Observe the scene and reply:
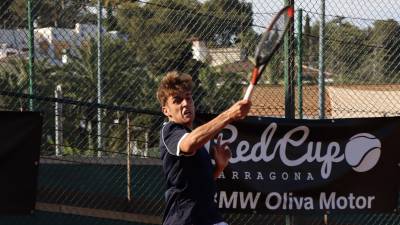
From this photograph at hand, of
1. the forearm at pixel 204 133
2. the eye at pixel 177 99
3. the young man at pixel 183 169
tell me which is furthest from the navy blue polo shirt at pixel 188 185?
the forearm at pixel 204 133

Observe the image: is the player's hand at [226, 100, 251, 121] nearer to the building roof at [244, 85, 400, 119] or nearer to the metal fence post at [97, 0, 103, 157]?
the metal fence post at [97, 0, 103, 157]

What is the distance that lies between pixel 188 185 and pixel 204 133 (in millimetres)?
536

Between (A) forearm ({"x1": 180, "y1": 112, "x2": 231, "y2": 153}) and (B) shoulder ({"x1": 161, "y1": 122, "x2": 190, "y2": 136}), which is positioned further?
(B) shoulder ({"x1": 161, "y1": 122, "x2": 190, "y2": 136})

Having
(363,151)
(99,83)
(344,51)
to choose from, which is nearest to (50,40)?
(99,83)

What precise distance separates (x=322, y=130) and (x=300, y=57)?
2.66ft

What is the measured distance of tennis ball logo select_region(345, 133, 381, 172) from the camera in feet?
22.6

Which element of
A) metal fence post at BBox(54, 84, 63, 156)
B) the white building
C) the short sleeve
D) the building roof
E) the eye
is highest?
the white building

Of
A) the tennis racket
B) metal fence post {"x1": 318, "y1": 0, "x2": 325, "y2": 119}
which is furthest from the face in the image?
metal fence post {"x1": 318, "y1": 0, "x2": 325, "y2": 119}

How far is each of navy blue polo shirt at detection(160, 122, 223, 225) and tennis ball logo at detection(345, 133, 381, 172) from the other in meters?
2.61

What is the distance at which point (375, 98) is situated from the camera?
27.8 ft

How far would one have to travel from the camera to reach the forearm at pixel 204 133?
4.05 metres

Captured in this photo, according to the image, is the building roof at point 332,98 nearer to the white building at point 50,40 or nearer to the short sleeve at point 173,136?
the white building at point 50,40

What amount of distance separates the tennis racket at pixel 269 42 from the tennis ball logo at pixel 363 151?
1.99 metres

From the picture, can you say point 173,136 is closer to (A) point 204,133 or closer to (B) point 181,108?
(B) point 181,108
